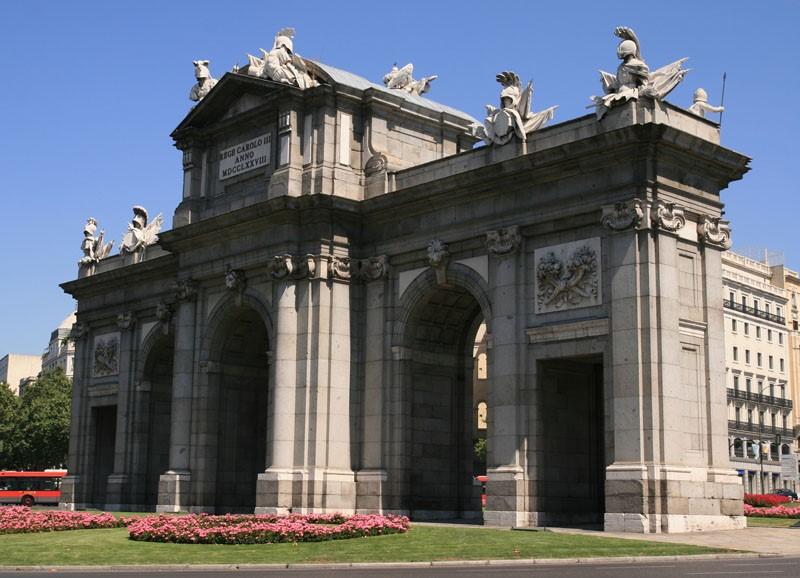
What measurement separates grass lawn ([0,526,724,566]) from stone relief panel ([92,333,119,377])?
2904cm

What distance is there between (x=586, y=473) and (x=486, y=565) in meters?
16.6

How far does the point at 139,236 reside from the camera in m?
62.2

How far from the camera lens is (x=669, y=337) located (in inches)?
1411

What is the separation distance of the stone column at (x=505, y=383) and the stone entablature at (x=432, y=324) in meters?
0.08

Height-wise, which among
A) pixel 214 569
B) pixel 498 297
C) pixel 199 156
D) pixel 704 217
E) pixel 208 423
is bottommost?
pixel 214 569

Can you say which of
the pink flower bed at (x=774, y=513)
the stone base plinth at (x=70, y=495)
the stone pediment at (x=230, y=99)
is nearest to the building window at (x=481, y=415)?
the stone base plinth at (x=70, y=495)

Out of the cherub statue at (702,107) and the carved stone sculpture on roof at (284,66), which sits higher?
the carved stone sculpture on roof at (284,66)

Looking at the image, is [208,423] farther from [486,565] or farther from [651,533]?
[486,565]

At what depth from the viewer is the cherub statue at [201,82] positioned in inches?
2116

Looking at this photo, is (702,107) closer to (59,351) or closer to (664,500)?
(664,500)

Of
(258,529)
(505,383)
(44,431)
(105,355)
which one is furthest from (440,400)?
(44,431)

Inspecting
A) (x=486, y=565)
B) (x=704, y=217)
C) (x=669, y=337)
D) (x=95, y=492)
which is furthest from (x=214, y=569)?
(x=95, y=492)

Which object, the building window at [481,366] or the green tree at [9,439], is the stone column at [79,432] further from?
the green tree at [9,439]

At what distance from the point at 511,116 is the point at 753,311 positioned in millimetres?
69832
